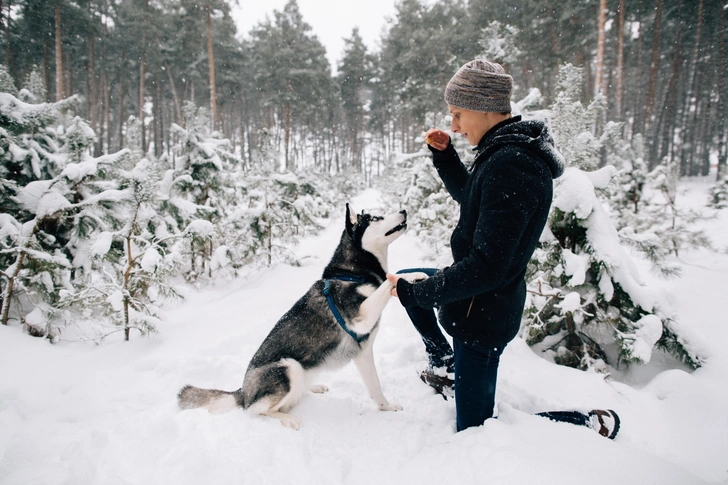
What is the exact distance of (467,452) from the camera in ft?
6.42

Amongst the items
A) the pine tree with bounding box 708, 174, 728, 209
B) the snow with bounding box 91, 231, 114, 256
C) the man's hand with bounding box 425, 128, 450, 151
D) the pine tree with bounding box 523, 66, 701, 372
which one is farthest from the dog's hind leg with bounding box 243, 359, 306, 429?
the pine tree with bounding box 708, 174, 728, 209

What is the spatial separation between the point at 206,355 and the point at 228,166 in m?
6.58

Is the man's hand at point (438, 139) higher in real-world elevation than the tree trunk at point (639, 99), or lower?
lower

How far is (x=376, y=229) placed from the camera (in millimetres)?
2832

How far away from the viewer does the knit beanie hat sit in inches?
75.3

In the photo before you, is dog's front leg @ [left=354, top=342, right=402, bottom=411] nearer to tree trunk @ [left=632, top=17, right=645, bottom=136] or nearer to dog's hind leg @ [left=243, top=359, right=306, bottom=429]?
dog's hind leg @ [left=243, top=359, right=306, bottom=429]

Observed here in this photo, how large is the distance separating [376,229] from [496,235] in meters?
1.30

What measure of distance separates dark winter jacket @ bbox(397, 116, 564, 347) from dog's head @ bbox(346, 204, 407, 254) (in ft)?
2.54

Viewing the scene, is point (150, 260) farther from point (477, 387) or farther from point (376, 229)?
point (477, 387)

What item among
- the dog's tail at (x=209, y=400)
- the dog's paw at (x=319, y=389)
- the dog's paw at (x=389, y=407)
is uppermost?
the dog's tail at (x=209, y=400)

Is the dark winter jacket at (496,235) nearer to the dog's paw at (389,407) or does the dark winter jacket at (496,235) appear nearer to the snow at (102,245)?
the dog's paw at (389,407)

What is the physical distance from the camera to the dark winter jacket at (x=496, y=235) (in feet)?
5.55

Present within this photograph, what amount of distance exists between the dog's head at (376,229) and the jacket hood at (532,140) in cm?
102

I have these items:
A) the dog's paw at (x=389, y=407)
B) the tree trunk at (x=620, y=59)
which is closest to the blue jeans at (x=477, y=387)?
the dog's paw at (x=389, y=407)
